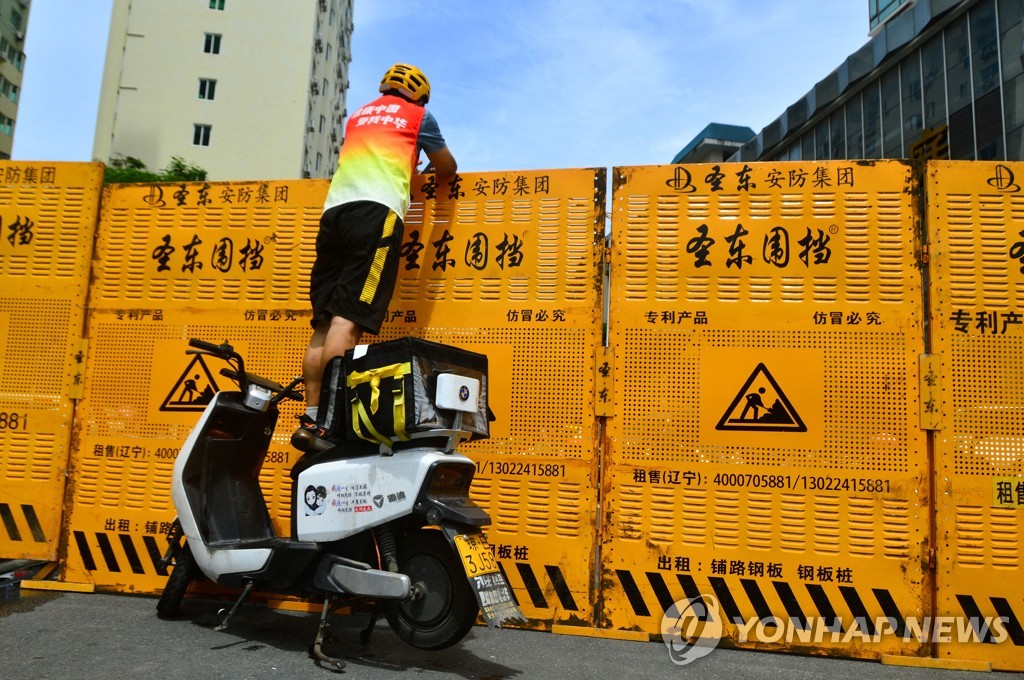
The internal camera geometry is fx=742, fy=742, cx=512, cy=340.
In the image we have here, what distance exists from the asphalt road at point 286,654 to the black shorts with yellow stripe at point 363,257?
5.35 ft

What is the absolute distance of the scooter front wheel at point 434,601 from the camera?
3.04 m

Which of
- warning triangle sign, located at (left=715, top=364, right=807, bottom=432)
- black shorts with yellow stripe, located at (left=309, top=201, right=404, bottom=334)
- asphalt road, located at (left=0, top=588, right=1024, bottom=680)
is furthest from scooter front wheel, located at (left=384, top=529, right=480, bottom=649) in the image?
warning triangle sign, located at (left=715, top=364, right=807, bottom=432)

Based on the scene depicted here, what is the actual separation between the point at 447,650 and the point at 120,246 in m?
3.40

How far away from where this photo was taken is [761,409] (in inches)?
159

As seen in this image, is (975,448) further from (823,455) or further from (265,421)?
(265,421)

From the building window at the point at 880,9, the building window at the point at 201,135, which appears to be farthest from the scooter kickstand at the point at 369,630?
the building window at the point at 201,135

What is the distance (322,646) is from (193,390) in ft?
6.81

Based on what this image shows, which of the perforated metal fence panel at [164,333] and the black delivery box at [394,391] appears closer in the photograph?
the black delivery box at [394,391]

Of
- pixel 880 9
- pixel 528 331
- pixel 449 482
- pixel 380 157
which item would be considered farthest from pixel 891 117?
pixel 449 482

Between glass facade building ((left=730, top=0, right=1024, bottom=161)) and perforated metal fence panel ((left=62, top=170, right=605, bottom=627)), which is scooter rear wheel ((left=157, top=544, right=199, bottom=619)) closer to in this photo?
perforated metal fence panel ((left=62, top=170, right=605, bottom=627))

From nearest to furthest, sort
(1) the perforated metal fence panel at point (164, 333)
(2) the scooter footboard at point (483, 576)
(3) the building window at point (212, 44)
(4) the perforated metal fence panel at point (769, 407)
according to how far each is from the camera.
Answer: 1. (2) the scooter footboard at point (483, 576)
2. (4) the perforated metal fence panel at point (769, 407)
3. (1) the perforated metal fence panel at point (164, 333)
4. (3) the building window at point (212, 44)

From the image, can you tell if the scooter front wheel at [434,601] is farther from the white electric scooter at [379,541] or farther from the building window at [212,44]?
the building window at [212,44]

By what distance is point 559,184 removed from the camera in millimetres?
4477

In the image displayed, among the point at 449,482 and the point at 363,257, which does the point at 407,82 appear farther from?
the point at 449,482
